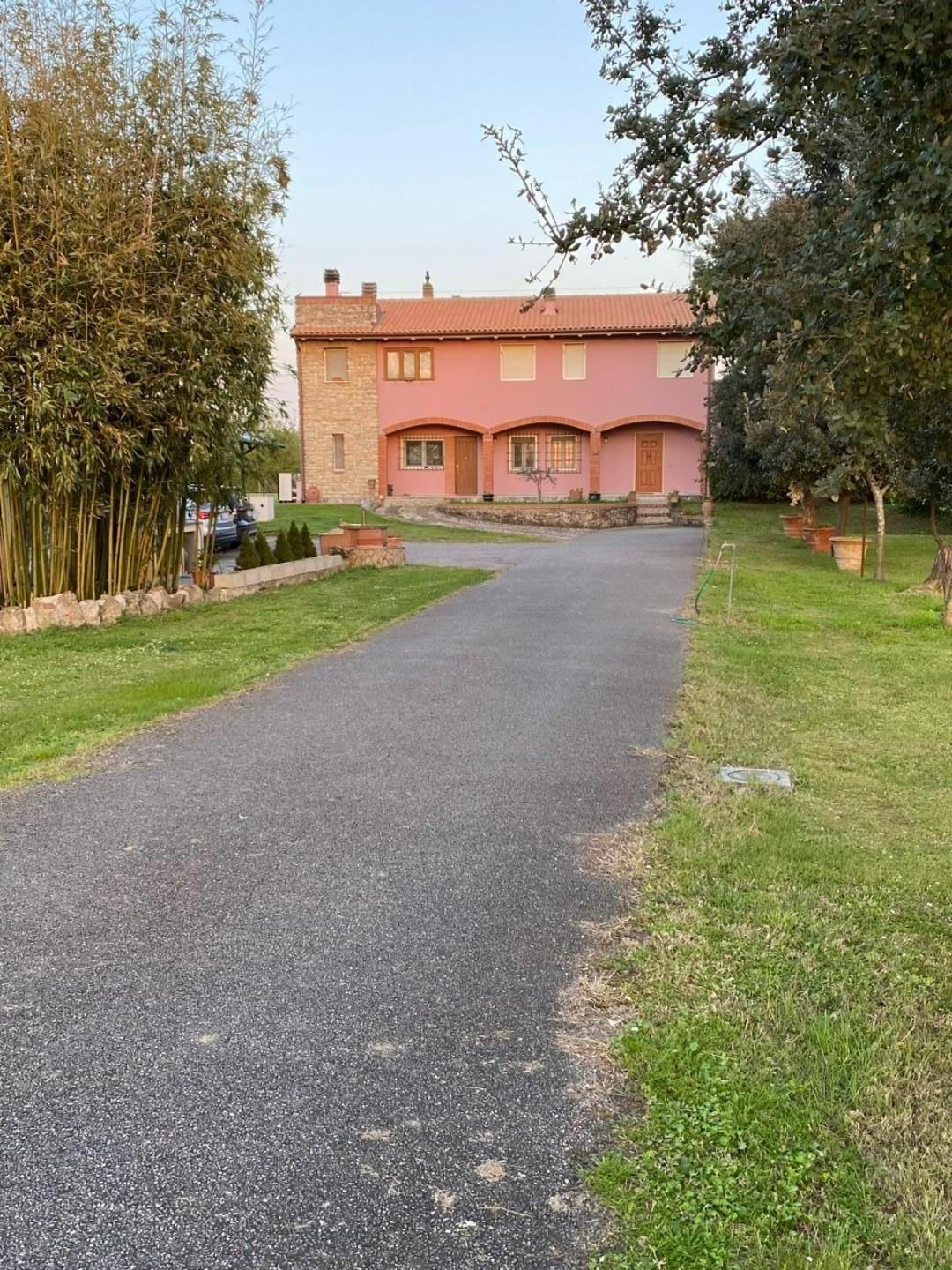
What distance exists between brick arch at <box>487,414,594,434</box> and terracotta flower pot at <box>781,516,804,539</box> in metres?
9.76

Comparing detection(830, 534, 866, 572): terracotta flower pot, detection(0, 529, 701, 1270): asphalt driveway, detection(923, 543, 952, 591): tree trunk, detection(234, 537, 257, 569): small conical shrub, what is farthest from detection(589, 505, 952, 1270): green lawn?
detection(830, 534, 866, 572): terracotta flower pot

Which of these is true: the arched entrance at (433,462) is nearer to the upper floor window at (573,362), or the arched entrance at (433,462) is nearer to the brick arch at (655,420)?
the upper floor window at (573,362)

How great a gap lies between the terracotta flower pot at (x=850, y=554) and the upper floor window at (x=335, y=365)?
2012 centimetres

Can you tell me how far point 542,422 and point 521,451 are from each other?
1.31 metres

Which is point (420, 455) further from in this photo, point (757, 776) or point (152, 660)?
point (757, 776)

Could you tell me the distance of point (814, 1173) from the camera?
2008 millimetres

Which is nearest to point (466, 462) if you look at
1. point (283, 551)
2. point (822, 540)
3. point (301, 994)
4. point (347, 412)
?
point (347, 412)

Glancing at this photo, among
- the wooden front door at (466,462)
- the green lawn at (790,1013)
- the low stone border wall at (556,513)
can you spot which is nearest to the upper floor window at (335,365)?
the wooden front door at (466,462)

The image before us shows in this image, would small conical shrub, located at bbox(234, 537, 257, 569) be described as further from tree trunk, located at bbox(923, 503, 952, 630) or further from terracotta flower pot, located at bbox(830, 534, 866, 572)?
terracotta flower pot, located at bbox(830, 534, 866, 572)

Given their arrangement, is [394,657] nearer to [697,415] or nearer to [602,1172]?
[602,1172]

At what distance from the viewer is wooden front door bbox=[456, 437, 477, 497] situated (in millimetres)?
33219

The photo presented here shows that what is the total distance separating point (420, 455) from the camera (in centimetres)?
3347

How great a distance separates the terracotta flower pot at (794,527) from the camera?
2300 centimetres

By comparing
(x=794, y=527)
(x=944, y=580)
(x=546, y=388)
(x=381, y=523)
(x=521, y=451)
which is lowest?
(x=944, y=580)
